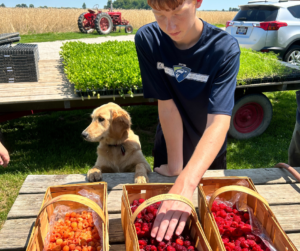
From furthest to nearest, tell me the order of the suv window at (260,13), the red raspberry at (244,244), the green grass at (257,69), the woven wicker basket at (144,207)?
the suv window at (260,13) < the green grass at (257,69) < the red raspberry at (244,244) < the woven wicker basket at (144,207)

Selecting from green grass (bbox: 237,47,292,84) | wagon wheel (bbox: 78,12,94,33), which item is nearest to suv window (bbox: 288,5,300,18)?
green grass (bbox: 237,47,292,84)

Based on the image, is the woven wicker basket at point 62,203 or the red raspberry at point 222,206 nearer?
the woven wicker basket at point 62,203

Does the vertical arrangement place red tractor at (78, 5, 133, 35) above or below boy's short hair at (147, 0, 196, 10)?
below

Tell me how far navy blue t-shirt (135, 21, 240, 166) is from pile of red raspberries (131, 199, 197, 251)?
29.7 inches

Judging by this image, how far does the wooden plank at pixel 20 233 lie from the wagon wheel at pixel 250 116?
182 inches

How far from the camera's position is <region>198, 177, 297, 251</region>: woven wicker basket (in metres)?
1.33

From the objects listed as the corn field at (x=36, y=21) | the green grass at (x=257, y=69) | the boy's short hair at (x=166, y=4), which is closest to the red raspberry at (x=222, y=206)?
the boy's short hair at (x=166, y=4)

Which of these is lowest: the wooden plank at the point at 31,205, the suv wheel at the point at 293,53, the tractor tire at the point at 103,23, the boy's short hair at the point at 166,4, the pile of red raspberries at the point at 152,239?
the tractor tire at the point at 103,23

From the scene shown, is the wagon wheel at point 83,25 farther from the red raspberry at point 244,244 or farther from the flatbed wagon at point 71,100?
the red raspberry at point 244,244

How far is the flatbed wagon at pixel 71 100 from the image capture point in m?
4.54

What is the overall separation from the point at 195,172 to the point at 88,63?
4753 mm

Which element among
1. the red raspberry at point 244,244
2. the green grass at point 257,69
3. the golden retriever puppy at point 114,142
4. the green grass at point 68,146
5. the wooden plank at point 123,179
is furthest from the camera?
the green grass at point 257,69

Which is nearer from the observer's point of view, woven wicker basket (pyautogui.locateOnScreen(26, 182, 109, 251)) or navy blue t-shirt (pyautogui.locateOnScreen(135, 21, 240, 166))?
woven wicker basket (pyautogui.locateOnScreen(26, 182, 109, 251))

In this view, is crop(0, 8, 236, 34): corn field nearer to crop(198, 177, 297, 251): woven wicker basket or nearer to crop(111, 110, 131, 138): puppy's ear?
crop(111, 110, 131, 138): puppy's ear
